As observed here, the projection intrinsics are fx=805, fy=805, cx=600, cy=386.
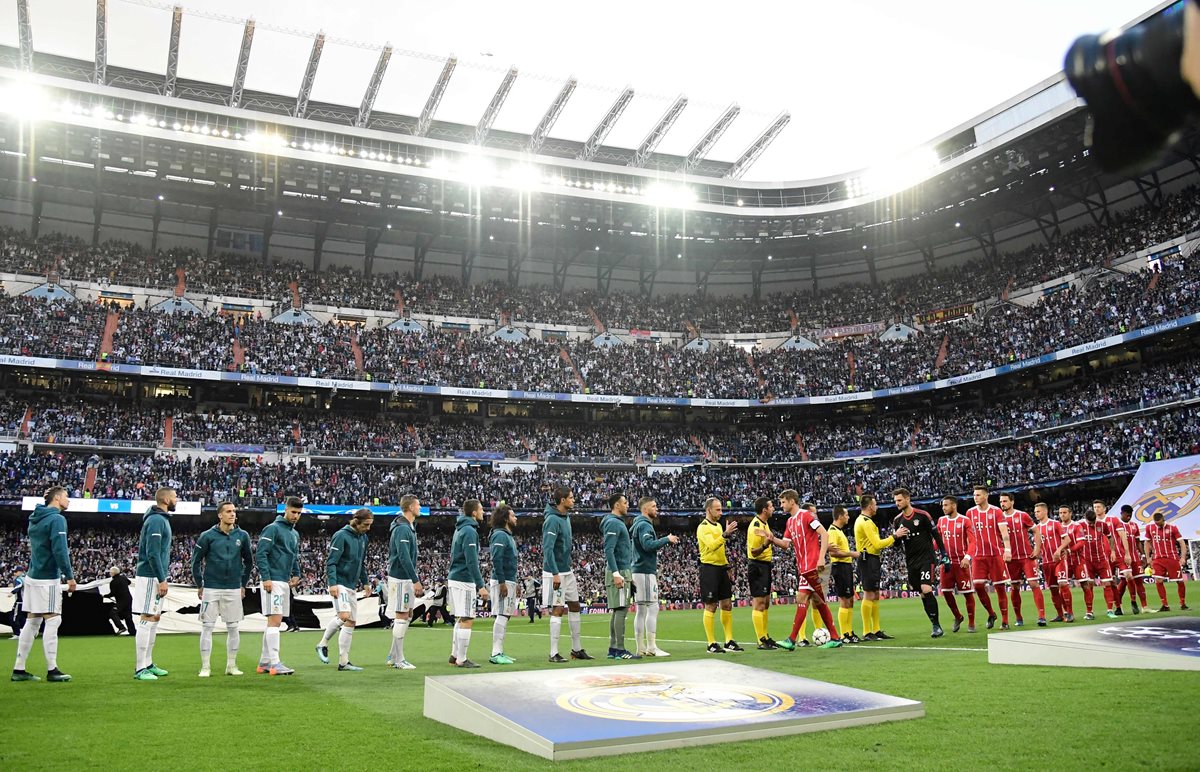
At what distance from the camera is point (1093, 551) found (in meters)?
15.7

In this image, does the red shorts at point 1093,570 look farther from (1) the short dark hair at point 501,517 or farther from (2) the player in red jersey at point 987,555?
(1) the short dark hair at point 501,517

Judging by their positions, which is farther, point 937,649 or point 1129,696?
point 937,649

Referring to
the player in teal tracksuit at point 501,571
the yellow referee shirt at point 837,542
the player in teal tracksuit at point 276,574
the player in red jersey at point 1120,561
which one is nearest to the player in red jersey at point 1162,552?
the player in red jersey at point 1120,561

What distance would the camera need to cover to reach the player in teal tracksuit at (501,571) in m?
11.6

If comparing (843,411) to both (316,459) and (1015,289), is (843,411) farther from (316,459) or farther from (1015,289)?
(316,459)

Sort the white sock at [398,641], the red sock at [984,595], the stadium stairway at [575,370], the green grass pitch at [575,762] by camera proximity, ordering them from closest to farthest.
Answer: the green grass pitch at [575,762] → the white sock at [398,641] → the red sock at [984,595] → the stadium stairway at [575,370]

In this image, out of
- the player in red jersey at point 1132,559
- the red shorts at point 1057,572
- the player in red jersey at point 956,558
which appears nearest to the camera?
the player in red jersey at point 956,558

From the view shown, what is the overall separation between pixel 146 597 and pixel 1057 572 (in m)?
15.1

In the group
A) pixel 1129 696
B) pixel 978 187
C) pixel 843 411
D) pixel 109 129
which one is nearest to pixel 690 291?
pixel 843 411

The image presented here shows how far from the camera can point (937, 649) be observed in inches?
431

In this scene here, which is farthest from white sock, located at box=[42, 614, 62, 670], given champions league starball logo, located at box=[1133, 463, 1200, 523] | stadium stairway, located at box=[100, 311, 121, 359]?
stadium stairway, located at box=[100, 311, 121, 359]

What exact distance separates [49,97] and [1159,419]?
53576 millimetres

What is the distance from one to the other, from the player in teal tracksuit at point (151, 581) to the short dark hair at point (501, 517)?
4157mm

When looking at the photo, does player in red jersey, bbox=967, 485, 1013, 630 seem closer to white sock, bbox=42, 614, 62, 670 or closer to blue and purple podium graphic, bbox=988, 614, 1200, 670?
blue and purple podium graphic, bbox=988, 614, 1200, 670
